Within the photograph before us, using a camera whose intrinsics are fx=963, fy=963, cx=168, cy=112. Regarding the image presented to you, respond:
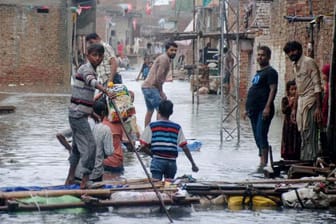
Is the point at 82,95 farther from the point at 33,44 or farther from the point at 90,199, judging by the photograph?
the point at 33,44

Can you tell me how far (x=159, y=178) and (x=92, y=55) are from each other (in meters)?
1.53

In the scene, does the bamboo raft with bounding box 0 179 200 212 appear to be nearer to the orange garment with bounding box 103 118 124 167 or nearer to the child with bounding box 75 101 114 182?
the child with bounding box 75 101 114 182

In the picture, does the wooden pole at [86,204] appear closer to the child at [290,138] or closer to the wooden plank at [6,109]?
the child at [290,138]

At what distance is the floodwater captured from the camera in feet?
30.4

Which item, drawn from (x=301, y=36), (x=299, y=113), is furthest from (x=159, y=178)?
(x=301, y=36)

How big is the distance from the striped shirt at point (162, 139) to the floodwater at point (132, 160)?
908 millimetres

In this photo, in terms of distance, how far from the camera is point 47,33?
37.3 meters

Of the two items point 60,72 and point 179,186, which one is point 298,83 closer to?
point 179,186

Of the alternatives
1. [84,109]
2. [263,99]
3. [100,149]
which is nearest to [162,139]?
[100,149]

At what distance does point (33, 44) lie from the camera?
37094 mm

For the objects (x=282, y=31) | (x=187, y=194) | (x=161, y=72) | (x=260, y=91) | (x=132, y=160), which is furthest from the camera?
(x=282, y=31)

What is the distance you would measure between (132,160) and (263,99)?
2.06 m

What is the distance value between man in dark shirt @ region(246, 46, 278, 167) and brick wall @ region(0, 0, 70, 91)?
23.6 metres

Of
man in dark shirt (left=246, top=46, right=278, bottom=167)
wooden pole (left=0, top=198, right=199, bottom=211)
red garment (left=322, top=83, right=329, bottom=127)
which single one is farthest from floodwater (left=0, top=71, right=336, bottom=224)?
red garment (left=322, top=83, right=329, bottom=127)
